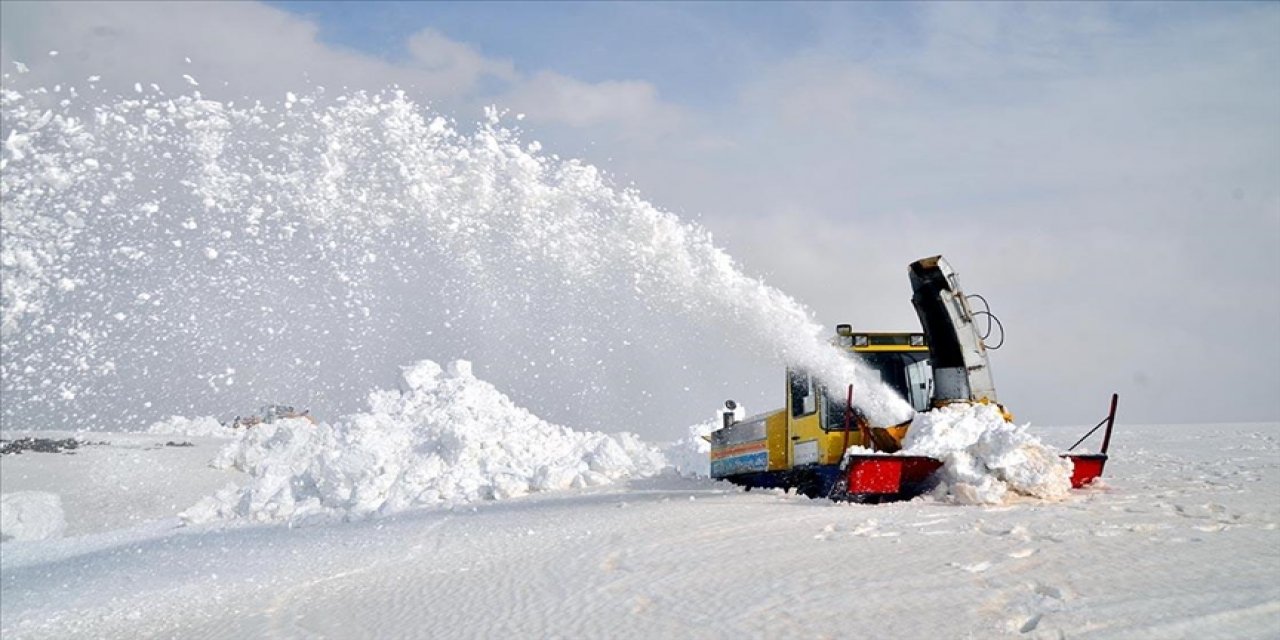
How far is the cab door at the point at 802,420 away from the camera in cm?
1099

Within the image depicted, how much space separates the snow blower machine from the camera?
Answer: 373 inches

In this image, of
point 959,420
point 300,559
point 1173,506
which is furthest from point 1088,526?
point 300,559

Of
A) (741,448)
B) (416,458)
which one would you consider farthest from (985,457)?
(416,458)

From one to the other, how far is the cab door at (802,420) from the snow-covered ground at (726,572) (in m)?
0.59

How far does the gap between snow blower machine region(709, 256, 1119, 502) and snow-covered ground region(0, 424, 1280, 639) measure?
40 centimetres

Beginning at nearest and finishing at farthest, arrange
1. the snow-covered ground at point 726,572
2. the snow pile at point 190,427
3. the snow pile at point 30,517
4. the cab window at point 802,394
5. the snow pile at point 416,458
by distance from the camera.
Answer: the snow-covered ground at point 726,572
the cab window at point 802,394
the snow pile at point 416,458
the snow pile at point 30,517
the snow pile at point 190,427

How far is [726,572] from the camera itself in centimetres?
640

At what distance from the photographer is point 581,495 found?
14.7 meters

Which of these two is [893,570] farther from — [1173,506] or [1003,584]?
[1173,506]

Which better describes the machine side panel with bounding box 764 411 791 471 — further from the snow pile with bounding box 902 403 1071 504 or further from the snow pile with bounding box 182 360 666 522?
the snow pile with bounding box 182 360 666 522

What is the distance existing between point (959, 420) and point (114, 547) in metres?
11.5

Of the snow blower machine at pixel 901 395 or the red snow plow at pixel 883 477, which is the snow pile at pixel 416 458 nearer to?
the snow blower machine at pixel 901 395

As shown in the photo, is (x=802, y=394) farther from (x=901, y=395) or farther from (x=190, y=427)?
(x=190, y=427)

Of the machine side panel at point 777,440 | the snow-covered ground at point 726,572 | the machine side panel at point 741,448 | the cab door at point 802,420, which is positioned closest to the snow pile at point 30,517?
the snow-covered ground at point 726,572
